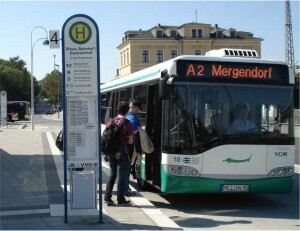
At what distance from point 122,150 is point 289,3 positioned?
54.1 metres

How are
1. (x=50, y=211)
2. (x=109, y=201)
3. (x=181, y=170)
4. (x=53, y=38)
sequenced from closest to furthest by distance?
(x=50, y=211)
(x=109, y=201)
(x=181, y=170)
(x=53, y=38)

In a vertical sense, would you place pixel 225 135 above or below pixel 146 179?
above

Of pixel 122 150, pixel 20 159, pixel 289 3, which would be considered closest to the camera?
pixel 122 150

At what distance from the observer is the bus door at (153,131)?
379 inches

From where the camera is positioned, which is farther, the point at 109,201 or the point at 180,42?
the point at 180,42

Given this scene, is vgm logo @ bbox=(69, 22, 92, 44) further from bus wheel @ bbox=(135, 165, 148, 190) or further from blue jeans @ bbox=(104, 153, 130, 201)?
bus wheel @ bbox=(135, 165, 148, 190)

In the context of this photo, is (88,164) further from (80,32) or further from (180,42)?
(180,42)

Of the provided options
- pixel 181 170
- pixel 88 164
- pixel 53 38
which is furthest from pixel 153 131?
pixel 53 38

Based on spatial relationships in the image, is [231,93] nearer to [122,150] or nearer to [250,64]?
[250,64]

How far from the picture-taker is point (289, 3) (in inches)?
2312

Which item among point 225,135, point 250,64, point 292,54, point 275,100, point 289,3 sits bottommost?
point 225,135

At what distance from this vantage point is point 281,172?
955 centimetres

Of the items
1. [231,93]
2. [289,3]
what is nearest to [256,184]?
[231,93]

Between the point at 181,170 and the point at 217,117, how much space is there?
1.14 meters
